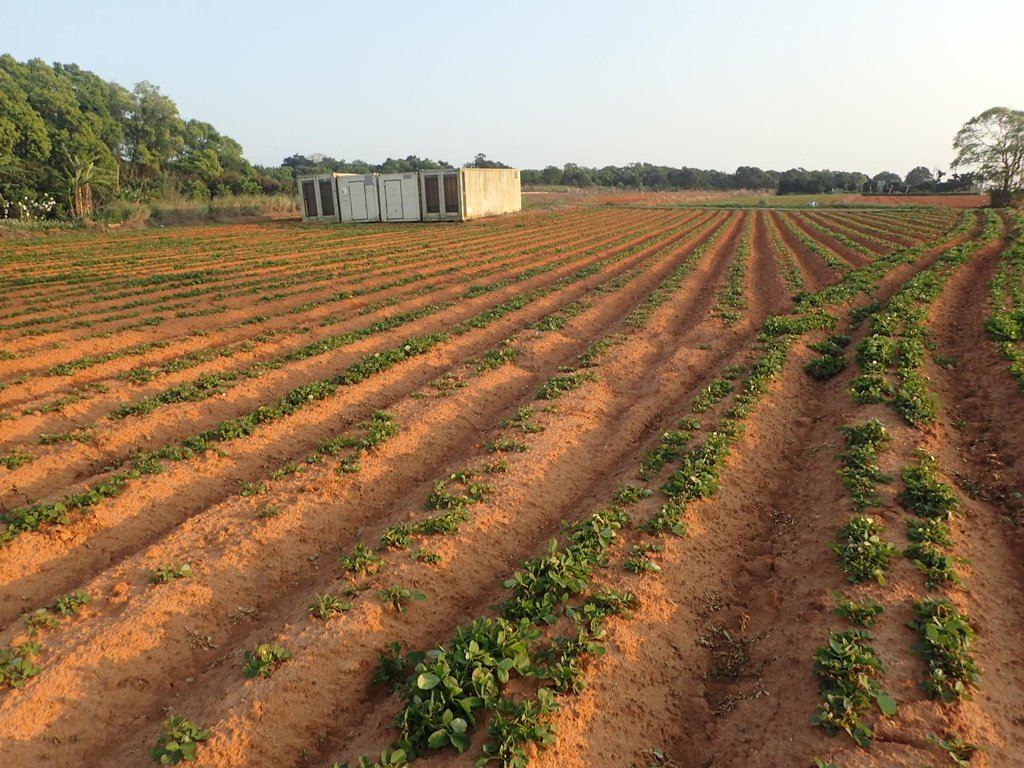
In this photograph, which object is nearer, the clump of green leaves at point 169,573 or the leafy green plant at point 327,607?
the leafy green plant at point 327,607

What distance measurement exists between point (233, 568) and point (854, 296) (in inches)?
686

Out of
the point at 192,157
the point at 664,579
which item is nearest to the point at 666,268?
the point at 664,579

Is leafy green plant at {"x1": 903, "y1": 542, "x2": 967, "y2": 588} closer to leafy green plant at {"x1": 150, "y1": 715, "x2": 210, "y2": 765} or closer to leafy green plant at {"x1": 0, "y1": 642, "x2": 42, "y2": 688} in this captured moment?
leafy green plant at {"x1": 150, "y1": 715, "x2": 210, "y2": 765}

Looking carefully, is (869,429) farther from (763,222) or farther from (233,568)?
(763,222)

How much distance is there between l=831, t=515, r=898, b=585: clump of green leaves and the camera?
17.8 feet

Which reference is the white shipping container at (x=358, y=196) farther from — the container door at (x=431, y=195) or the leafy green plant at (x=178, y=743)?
the leafy green plant at (x=178, y=743)

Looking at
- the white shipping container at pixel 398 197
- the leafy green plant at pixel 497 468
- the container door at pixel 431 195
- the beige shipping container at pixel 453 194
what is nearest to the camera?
the leafy green plant at pixel 497 468

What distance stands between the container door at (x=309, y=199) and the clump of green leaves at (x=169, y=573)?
51.8 m

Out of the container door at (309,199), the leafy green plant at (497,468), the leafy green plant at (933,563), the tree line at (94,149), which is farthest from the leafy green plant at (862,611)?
the tree line at (94,149)

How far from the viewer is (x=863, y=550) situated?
5641 mm

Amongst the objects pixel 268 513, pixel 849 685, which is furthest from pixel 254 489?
pixel 849 685

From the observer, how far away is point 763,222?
160ft

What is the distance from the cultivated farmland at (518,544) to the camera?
168 inches

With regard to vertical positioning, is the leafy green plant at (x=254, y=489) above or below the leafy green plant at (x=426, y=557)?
below
